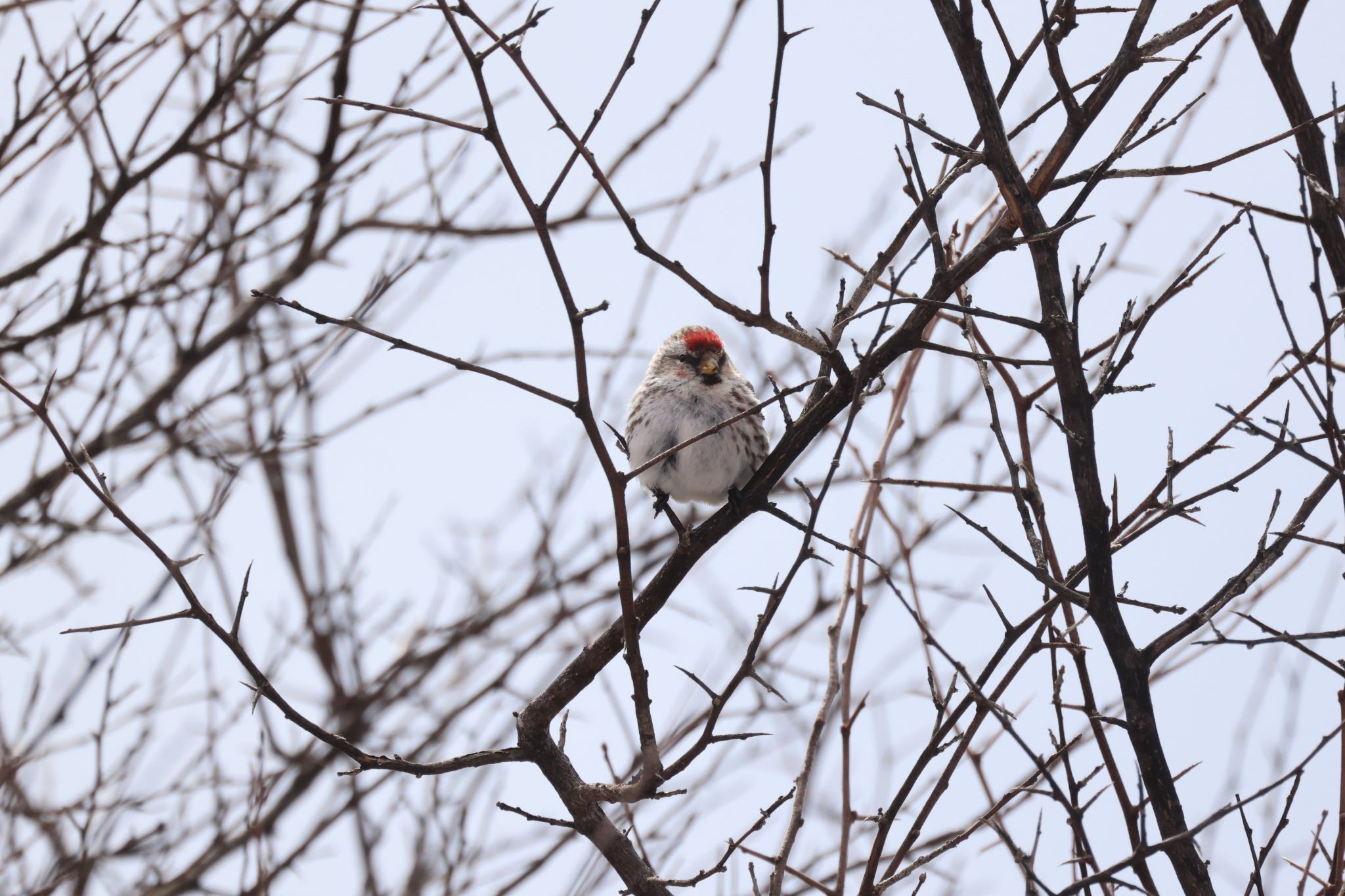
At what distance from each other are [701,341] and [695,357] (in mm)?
90

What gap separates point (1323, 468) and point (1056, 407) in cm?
161

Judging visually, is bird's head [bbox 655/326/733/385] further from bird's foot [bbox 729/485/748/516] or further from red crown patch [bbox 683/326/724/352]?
bird's foot [bbox 729/485/748/516]

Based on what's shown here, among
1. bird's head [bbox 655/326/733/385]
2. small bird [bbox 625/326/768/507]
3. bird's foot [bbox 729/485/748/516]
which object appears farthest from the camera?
bird's head [bbox 655/326/733/385]

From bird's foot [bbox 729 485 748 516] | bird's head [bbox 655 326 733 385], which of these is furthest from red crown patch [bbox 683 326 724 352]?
bird's foot [bbox 729 485 748 516]

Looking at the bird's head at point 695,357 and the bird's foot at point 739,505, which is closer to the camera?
the bird's foot at point 739,505

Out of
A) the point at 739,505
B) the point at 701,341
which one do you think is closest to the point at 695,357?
the point at 701,341

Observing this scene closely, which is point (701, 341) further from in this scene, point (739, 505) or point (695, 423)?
point (739, 505)

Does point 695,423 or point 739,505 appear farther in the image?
point 695,423

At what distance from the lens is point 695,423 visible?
15.8 ft

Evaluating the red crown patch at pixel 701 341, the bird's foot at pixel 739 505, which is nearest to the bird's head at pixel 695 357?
the red crown patch at pixel 701 341

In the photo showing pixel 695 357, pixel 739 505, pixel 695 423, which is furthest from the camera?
pixel 695 357

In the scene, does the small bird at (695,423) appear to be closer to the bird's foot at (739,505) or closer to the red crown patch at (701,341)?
the red crown patch at (701,341)

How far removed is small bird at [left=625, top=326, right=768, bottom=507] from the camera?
4605mm

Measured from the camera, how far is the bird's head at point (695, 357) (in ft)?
16.5
